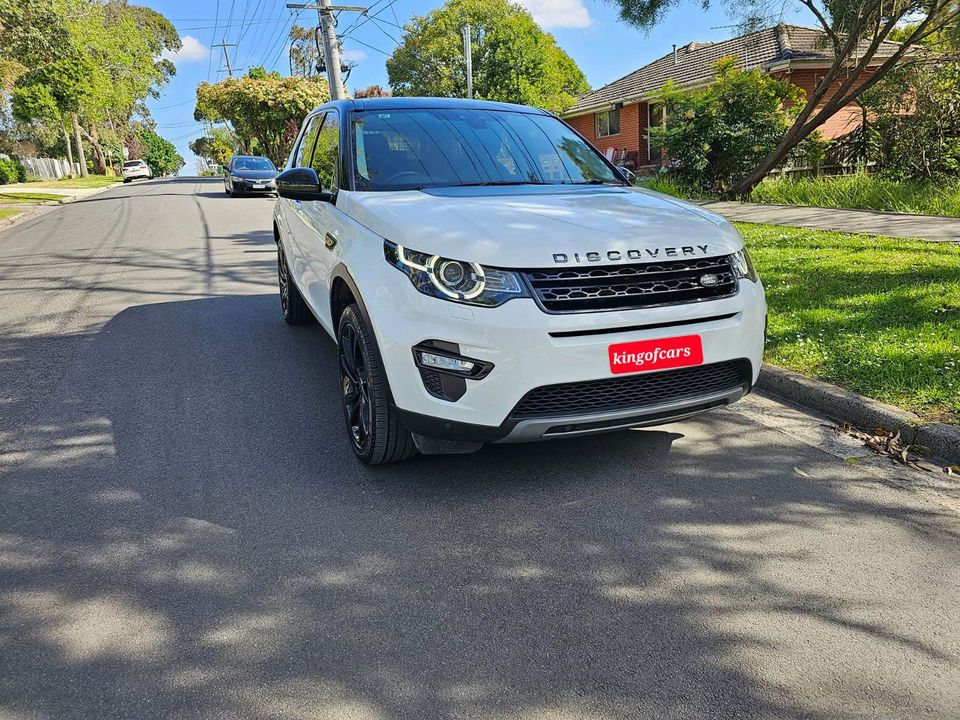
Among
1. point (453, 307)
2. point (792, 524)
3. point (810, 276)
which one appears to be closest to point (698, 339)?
point (792, 524)

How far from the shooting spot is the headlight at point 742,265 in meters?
3.43

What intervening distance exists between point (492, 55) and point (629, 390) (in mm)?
38612

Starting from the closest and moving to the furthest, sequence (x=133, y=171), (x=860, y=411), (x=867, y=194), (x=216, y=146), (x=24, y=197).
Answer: (x=860, y=411)
(x=867, y=194)
(x=24, y=197)
(x=133, y=171)
(x=216, y=146)

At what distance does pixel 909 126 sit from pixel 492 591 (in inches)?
582

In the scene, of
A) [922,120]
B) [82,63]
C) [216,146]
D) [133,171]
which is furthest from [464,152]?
[216,146]

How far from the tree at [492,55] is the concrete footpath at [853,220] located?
25385 mm

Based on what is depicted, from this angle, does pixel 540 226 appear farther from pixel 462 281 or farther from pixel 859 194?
pixel 859 194

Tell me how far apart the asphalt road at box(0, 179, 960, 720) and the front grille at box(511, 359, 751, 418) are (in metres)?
0.46

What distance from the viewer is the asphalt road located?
7.30 ft

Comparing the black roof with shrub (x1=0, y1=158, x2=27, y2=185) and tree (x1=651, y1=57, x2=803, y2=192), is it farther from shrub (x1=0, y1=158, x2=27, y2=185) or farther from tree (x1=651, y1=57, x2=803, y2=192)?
shrub (x1=0, y1=158, x2=27, y2=185)

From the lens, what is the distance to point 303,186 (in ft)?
14.0

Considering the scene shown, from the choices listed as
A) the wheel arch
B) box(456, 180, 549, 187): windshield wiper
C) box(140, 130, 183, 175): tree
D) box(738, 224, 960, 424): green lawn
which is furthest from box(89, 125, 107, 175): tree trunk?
box(456, 180, 549, 187): windshield wiper

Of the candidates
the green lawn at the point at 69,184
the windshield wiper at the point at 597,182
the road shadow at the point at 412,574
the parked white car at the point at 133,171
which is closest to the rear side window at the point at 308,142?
the windshield wiper at the point at 597,182

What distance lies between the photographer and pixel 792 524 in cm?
312
